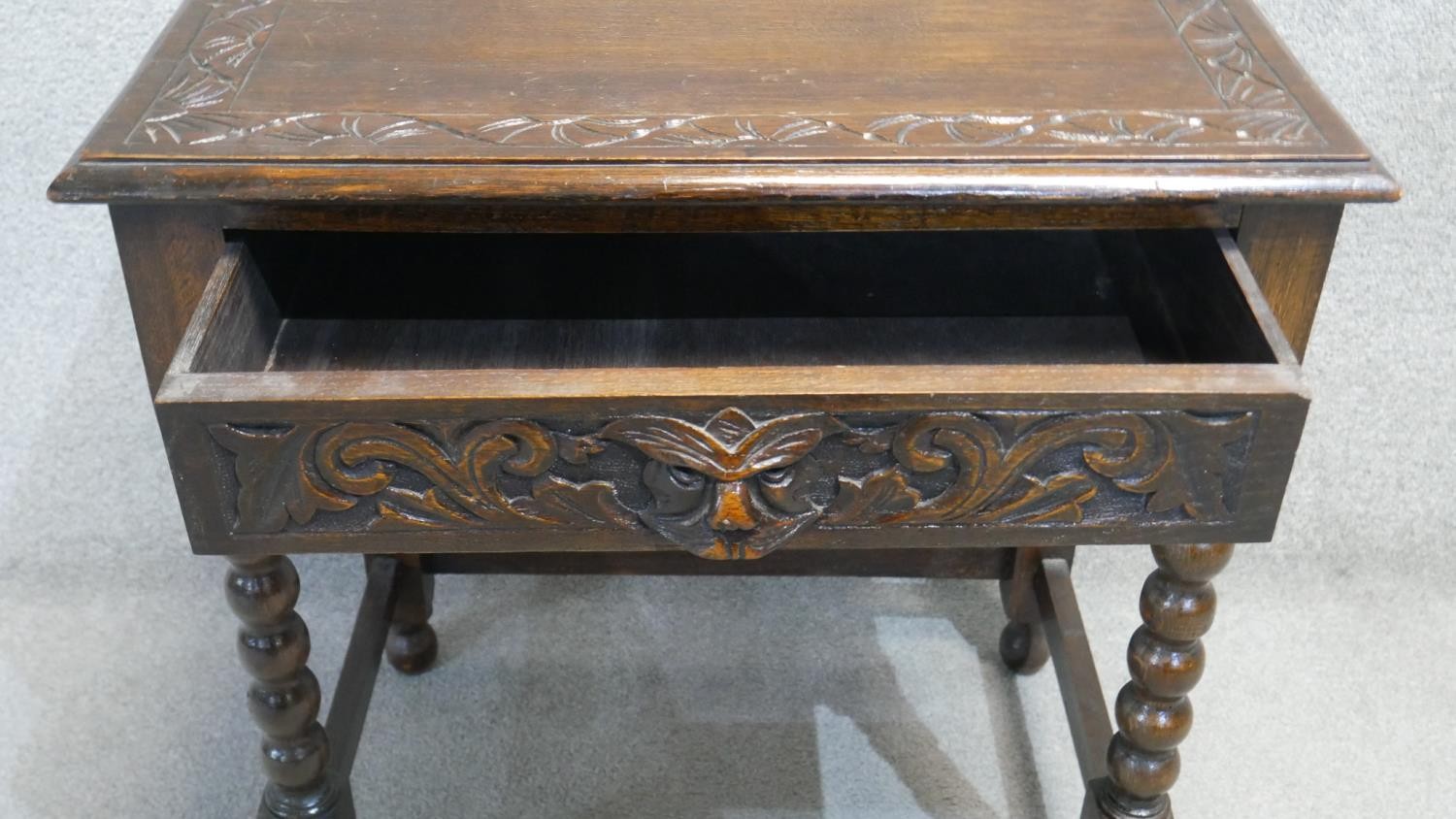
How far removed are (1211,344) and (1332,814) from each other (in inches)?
19.1

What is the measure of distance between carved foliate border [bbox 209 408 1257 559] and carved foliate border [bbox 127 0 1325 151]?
6.0 inches

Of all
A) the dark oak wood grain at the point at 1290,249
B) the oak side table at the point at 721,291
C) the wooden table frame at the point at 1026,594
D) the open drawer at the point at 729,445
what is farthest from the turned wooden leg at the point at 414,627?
the dark oak wood grain at the point at 1290,249

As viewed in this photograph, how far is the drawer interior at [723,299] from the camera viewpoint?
922 millimetres

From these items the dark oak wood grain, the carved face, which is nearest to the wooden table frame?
the dark oak wood grain

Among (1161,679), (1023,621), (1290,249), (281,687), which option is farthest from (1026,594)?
(281,687)

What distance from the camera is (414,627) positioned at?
1.26 m

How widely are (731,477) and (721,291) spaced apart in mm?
280

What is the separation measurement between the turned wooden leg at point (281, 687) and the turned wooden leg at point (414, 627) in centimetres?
25

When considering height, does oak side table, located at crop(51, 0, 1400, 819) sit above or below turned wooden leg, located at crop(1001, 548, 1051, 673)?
above

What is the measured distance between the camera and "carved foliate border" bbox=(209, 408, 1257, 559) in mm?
722

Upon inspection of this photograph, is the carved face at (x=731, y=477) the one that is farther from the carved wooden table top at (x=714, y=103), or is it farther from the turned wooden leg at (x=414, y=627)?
the turned wooden leg at (x=414, y=627)

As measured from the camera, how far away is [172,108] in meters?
0.82

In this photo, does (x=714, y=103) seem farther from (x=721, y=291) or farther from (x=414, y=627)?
(x=414, y=627)

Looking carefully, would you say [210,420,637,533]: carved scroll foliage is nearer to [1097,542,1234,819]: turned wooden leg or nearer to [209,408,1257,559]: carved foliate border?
[209,408,1257,559]: carved foliate border
